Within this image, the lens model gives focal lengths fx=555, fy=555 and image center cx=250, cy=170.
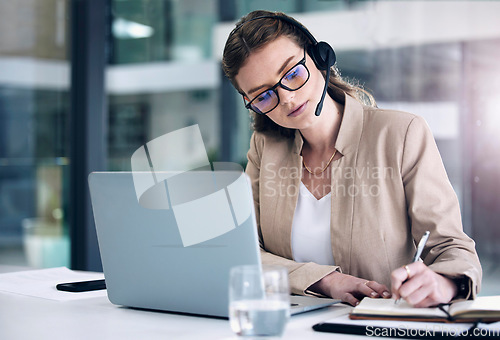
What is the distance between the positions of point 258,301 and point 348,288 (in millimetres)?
660

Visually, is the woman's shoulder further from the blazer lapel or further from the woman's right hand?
the woman's right hand

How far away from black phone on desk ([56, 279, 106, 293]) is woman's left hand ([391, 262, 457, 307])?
87 cm

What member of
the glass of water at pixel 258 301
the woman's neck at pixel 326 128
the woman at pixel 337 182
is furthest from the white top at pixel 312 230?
the glass of water at pixel 258 301

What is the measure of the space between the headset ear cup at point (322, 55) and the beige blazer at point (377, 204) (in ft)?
0.53

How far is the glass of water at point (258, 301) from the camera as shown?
82cm

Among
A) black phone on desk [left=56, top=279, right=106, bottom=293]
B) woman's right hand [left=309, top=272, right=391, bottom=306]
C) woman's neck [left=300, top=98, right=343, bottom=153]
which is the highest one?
woman's neck [left=300, top=98, right=343, bottom=153]

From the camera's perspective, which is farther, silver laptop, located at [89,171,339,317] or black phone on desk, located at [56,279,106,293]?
black phone on desk, located at [56,279,106,293]

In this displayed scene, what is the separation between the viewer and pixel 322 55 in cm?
166

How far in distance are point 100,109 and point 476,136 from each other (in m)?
2.37

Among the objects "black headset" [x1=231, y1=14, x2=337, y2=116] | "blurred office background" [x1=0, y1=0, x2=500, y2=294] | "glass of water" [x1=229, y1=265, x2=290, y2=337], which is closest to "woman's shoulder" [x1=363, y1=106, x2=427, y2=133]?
"black headset" [x1=231, y1=14, x2=337, y2=116]

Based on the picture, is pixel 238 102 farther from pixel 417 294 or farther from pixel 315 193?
pixel 417 294

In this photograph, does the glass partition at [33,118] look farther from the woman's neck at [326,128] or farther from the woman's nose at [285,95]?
the woman's nose at [285,95]

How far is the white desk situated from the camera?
3.42 feet

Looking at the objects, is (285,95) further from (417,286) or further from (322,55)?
(417,286)
